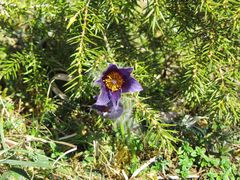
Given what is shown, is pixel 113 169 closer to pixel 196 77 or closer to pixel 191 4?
pixel 196 77

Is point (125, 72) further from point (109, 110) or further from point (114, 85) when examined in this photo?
point (109, 110)

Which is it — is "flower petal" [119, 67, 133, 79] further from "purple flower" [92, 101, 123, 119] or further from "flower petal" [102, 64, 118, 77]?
"purple flower" [92, 101, 123, 119]

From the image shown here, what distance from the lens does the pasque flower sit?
6.42 feet

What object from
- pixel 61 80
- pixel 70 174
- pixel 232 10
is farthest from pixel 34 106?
pixel 232 10

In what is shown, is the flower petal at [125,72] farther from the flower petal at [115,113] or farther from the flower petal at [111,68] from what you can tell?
the flower petal at [115,113]

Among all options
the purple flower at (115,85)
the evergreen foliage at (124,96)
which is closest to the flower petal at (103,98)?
the purple flower at (115,85)

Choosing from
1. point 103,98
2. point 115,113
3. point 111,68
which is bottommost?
point 115,113

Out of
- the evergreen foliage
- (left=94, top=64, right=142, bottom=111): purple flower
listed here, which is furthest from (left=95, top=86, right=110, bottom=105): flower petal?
the evergreen foliage

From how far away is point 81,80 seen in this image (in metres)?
2.04

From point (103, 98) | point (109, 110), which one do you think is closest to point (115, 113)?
point (109, 110)

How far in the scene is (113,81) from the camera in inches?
77.9

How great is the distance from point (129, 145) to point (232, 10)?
2.53 feet

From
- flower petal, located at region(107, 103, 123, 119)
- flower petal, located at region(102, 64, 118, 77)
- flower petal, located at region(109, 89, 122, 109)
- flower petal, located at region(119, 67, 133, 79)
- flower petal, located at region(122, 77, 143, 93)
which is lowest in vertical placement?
flower petal, located at region(107, 103, 123, 119)

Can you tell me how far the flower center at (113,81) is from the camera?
1979 millimetres
